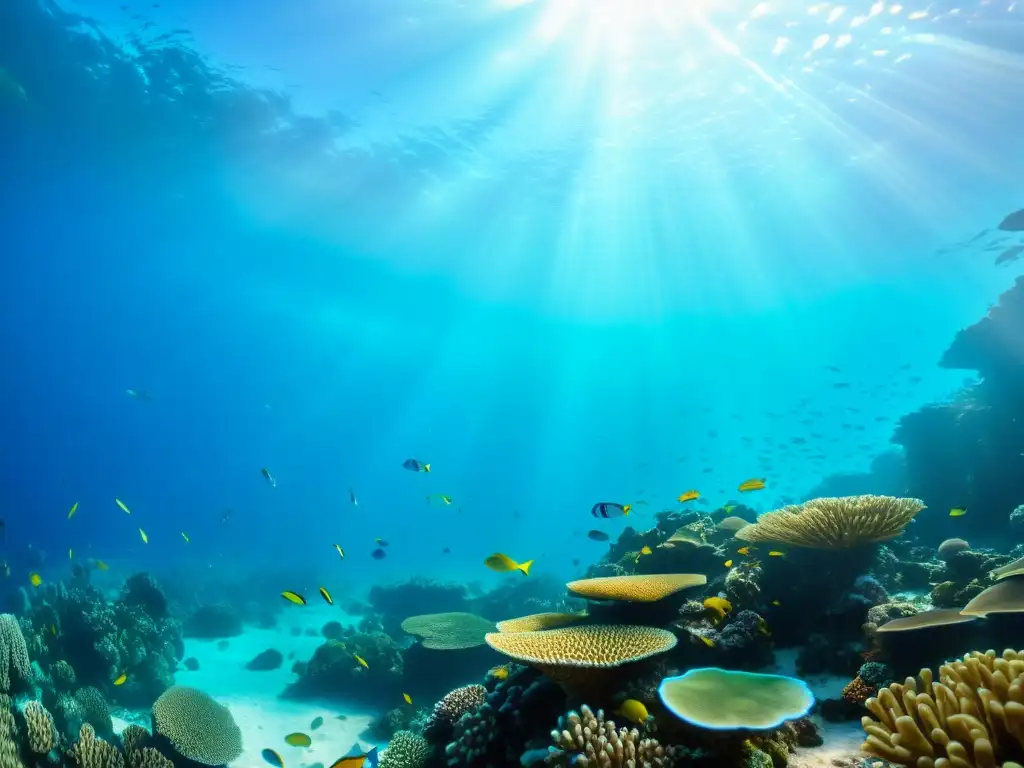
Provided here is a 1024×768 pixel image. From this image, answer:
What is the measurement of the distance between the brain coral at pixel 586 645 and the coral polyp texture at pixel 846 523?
2.45 m

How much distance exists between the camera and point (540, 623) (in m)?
5.66

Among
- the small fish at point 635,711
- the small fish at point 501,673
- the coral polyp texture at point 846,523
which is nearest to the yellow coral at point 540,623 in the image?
the small fish at point 501,673

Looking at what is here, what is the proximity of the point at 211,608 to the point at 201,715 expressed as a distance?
15532mm

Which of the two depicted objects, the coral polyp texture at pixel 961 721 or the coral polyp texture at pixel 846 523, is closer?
the coral polyp texture at pixel 961 721

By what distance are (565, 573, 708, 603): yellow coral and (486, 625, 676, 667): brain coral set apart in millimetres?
327

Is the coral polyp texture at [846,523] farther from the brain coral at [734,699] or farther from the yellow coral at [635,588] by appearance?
the brain coral at [734,699]

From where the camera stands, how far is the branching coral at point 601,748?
352 cm

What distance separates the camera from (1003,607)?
4.08 metres

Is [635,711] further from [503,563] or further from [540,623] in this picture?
[503,563]

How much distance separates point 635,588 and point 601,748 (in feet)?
6.43

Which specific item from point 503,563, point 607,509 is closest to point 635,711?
point 503,563

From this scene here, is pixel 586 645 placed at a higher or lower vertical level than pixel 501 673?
higher

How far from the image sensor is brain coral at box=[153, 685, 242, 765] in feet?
26.7

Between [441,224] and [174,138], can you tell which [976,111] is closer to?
[441,224]
